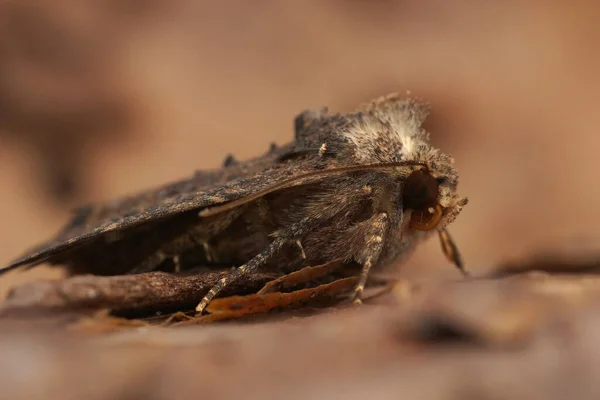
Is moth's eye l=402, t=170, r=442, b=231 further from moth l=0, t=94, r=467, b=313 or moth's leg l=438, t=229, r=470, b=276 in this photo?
moth's leg l=438, t=229, r=470, b=276

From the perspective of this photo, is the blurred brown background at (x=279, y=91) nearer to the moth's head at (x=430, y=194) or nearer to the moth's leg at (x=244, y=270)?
the moth's head at (x=430, y=194)

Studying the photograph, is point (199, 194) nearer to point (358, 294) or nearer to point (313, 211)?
point (313, 211)

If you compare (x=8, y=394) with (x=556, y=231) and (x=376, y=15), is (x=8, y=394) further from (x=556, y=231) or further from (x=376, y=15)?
(x=376, y=15)

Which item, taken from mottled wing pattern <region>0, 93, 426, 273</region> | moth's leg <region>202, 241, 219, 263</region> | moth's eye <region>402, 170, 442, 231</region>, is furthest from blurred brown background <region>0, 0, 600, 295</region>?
moth's leg <region>202, 241, 219, 263</region>

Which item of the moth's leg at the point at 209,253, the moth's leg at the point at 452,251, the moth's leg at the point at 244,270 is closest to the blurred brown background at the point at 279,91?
the moth's leg at the point at 452,251

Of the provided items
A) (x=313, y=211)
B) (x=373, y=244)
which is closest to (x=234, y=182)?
(x=313, y=211)

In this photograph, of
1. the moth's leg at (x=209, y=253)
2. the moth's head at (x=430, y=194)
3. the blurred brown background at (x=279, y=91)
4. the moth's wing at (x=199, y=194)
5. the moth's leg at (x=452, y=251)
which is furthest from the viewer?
the blurred brown background at (x=279, y=91)

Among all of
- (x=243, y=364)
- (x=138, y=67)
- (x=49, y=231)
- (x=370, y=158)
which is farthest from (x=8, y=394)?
(x=138, y=67)
